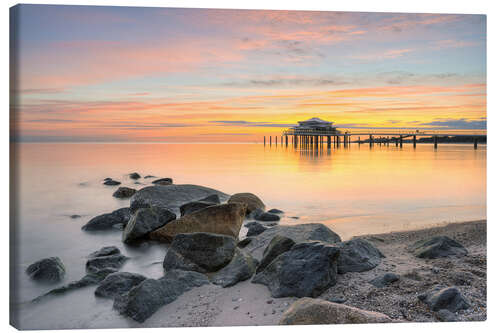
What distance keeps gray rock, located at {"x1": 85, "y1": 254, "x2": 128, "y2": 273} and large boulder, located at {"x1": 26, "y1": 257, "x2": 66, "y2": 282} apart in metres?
0.35

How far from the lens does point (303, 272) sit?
3924 mm

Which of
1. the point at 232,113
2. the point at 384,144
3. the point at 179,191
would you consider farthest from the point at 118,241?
the point at 384,144

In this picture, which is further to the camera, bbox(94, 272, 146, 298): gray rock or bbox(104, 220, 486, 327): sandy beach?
bbox(94, 272, 146, 298): gray rock

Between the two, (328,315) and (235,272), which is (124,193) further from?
(328,315)

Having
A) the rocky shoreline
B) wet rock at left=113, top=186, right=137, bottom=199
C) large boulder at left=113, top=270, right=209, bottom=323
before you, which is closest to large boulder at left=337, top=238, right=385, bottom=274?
the rocky shoreline

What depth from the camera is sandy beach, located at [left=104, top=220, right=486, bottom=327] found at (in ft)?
12.0

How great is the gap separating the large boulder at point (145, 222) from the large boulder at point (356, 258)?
3.14 meters

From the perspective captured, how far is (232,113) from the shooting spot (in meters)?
7.75

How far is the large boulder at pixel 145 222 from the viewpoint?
20.4ft

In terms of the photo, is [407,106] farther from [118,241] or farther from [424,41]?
[118,241]

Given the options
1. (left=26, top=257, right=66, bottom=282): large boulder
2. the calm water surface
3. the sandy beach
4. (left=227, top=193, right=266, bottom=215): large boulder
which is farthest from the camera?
(left=227, top=193, right=266, bottom=215): large boulder

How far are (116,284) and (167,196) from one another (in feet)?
14.2

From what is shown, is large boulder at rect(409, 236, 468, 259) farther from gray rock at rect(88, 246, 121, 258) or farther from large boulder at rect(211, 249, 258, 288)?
gray rock at rect(88, 246, 121, 258)
